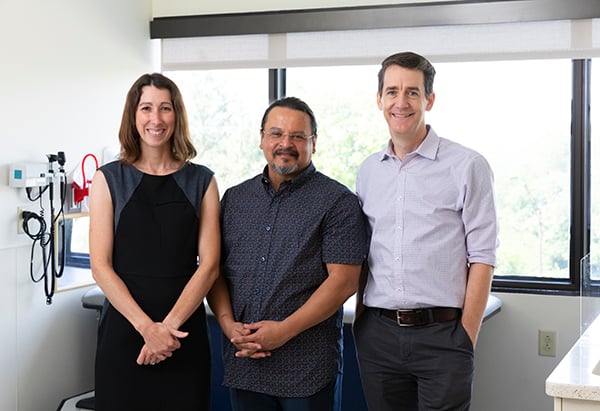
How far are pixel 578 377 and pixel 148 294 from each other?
48.5 inches

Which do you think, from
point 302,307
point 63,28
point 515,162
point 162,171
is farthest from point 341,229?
point 63,28

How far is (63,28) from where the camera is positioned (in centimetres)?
334

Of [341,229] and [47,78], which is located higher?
[47,78]

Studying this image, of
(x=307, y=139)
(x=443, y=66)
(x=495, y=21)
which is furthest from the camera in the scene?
(x=443, y=66)

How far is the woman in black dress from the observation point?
7.54 feet

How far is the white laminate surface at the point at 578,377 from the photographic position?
172 centimetres

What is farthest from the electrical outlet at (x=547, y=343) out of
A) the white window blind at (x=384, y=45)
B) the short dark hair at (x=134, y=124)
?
the short dark hair at (x=134, y=124)

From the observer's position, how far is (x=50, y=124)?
3.26 m

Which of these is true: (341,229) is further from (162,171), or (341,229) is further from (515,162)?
(515,162)

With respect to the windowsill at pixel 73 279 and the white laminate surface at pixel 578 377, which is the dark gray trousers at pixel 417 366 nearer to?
the white laminate surface at pixel 578 377

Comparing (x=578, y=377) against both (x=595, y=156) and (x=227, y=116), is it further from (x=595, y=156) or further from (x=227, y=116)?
(x=227, y=116)

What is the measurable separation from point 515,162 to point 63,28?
2101 millimetres

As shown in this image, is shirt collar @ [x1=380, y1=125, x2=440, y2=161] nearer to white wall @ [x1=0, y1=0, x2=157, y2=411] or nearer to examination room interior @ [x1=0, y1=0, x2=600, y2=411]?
examination room interior @ [x1=0, y1=0, x2=600, y2=411]

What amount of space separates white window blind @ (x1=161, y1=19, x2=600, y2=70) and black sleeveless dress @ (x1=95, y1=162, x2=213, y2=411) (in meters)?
1.53
